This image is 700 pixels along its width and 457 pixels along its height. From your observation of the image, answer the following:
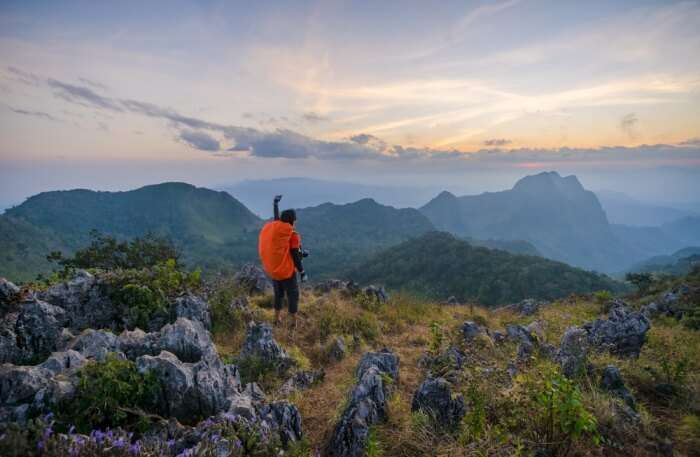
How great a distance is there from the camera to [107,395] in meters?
3.24

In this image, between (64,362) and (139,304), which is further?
(139,304)

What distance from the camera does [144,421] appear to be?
3.15 meters

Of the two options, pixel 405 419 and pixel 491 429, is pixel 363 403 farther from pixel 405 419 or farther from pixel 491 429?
pixel 491 429

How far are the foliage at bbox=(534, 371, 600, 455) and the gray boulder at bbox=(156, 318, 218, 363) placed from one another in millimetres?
4101

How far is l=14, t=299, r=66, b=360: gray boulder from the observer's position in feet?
16.4

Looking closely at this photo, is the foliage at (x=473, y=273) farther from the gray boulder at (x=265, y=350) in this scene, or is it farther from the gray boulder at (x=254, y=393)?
the gray boulder at (x=254, y=393)

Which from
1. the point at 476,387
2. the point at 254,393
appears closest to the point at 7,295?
the point at 254,393

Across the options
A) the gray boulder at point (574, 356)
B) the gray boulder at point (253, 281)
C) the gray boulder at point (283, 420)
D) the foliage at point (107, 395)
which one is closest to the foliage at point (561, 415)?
the gray boulder at point (574, 356)

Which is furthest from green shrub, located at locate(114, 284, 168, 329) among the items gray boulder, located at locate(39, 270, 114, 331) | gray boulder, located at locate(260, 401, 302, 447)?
gray boulder, located at locate(260, 401, 302, 447)

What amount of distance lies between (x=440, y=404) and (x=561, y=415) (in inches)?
55.9

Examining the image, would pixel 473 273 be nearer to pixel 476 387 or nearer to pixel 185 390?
pixel 476 387

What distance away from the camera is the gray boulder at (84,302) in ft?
20.3

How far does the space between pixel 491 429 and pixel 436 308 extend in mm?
8767

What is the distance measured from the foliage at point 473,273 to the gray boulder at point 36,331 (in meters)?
63.5
